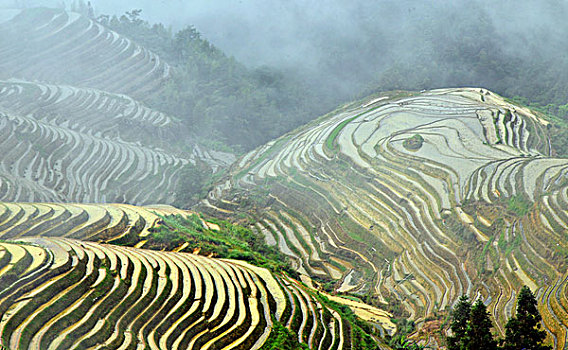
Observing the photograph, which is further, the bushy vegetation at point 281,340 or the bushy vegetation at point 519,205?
the bushy vegetation at point 519,205

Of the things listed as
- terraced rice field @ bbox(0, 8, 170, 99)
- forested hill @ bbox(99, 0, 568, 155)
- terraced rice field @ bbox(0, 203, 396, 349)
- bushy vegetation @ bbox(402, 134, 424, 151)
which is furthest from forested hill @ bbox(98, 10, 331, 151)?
terraced rice field @ bbox(0, 203, 396, 349)

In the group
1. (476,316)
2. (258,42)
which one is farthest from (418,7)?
(476,316)

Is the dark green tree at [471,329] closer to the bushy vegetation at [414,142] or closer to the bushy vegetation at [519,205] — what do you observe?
the bushy vegetation at [519,205]

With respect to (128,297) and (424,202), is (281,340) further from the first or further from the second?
(424,202)

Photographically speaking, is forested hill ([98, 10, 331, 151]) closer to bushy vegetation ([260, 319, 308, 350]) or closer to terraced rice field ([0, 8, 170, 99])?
terraced rice field ([0, 8, 170, 99])

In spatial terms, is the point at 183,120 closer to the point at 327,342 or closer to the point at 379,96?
the point at 379,96

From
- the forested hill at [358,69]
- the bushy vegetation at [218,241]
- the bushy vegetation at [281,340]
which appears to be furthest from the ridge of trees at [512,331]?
the forested hill at [358,69]

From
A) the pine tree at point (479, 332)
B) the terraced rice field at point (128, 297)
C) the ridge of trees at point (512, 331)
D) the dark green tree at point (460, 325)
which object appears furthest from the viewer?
the dark green tree at point (460, 325)
